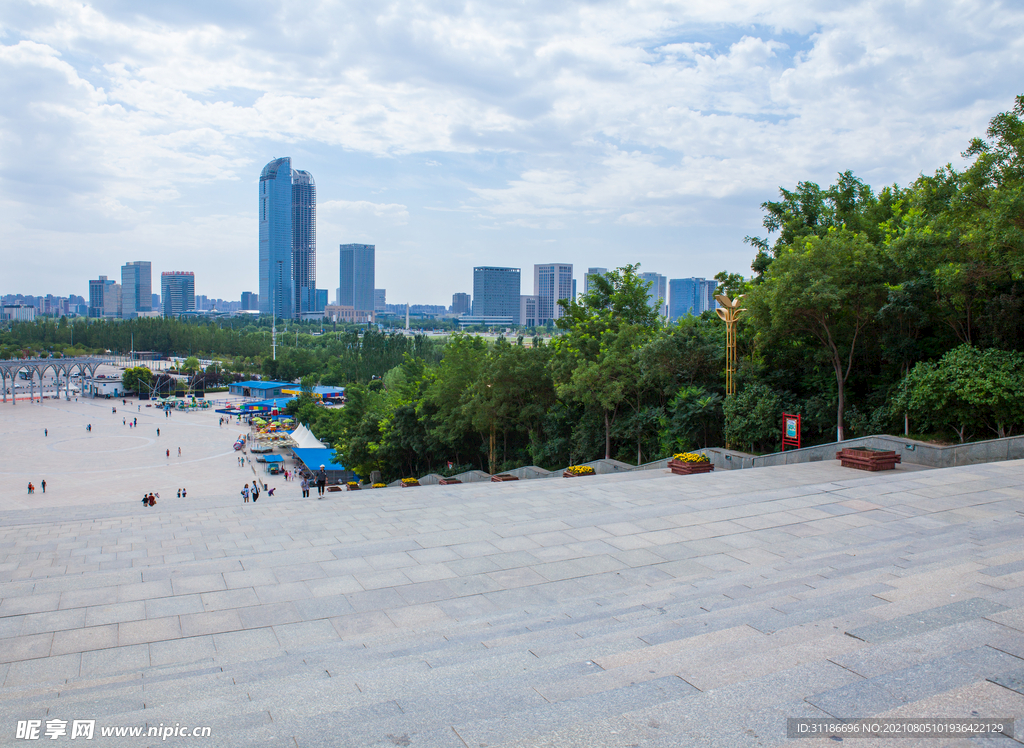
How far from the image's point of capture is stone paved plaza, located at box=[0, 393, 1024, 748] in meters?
4.32

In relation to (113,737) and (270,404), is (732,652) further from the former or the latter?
(270,404)

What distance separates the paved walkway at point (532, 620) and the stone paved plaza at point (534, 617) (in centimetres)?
3

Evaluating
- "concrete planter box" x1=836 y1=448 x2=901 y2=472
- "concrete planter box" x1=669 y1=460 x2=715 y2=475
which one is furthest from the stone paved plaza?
"concrete planter box" x1=669 y1=460 x2=715 y2=475

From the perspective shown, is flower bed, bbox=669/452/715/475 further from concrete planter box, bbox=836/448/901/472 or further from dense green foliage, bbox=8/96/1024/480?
concrete planter box, bbox=836/448/901/472

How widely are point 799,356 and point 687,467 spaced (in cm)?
617

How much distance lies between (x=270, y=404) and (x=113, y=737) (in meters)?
70.8

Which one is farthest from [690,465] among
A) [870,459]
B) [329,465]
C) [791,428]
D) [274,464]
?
[274,464]

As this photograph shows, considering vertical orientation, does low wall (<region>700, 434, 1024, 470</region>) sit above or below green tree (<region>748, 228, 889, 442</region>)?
below

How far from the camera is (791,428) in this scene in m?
16.9

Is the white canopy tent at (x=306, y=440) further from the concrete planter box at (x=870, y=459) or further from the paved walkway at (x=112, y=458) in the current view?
the concrete planter box at (x=870, y=459)

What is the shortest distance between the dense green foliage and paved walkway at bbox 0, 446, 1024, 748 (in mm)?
5309

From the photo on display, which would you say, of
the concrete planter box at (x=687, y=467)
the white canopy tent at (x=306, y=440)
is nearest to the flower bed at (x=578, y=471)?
the concrete planter box at (x=687, y=467)

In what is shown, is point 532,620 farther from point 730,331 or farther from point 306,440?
point 306,440

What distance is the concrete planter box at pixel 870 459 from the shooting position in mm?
14094
